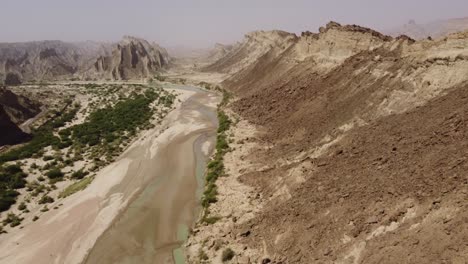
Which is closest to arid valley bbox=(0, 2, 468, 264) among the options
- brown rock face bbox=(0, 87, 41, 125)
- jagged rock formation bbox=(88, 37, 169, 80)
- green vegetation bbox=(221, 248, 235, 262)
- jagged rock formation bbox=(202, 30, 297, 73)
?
green vegetation bbox=(221, 248, 235, 262)

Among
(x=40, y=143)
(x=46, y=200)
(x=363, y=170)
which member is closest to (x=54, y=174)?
(x=46, y=200)

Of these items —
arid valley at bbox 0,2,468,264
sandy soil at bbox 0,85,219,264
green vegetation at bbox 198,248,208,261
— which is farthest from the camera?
sandy soil at bbox 0,85,219,264

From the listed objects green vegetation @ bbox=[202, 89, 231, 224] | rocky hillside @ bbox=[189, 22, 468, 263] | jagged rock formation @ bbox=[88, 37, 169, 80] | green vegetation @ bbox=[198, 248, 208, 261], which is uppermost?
rocky hillside @ bbox=[189, 22, 468, 263]

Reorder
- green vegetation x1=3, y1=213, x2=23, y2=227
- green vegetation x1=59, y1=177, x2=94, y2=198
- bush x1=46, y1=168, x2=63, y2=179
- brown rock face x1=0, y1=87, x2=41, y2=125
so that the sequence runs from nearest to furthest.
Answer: green vegetation x1=3, y1=213, x2=23, y2=227, green vegetation x1=59, y1=177, x2=94, y2=198, bush x1=46, y1=168, x2=63, y2=179, brown rock face x1=0, y1=87, x2=41, y2=125

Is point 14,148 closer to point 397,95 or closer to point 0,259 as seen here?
point 0,259

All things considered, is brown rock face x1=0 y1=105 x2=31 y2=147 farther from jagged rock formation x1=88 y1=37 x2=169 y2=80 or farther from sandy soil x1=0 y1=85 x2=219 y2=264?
jagged rock formation x1=88 y1=37 x2=169 y2=80

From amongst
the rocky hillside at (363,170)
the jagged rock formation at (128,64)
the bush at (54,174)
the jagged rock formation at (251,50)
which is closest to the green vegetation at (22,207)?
the bush at (54,174)
